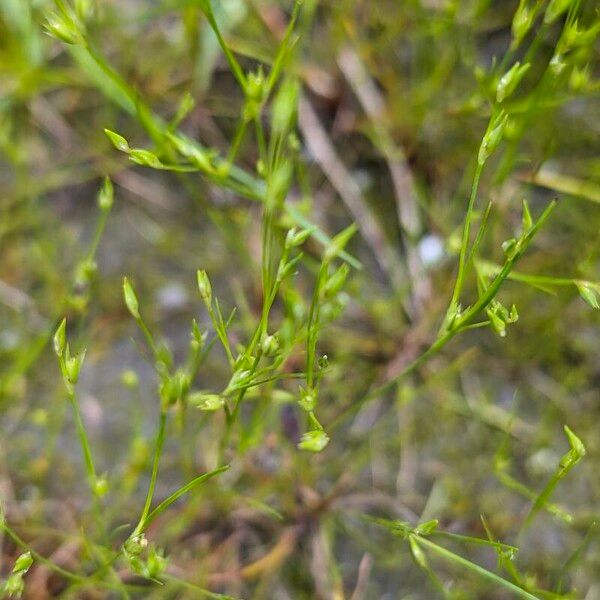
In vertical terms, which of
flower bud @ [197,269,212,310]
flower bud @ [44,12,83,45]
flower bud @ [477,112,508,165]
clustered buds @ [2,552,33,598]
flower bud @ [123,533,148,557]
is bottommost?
clustered buds @ [2,552,33,598]

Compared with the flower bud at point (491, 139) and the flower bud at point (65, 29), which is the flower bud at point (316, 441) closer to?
the flower bud at point (491, 139)

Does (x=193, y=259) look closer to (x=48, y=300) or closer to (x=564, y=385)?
(x=48, y=300)

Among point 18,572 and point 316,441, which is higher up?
point 316,441

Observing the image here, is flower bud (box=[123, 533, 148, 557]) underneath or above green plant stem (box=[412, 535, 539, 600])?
above

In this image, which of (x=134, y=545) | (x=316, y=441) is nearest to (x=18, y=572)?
(x=134, y=545)

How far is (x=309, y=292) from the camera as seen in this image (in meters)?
1.24

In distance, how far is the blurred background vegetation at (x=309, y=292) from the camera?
1.13 m

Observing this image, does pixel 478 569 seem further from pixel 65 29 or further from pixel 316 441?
pixel 65 29

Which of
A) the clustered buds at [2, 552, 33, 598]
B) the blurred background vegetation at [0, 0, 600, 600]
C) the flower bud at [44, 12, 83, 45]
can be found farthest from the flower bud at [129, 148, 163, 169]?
the clustered buds at [2, 552, 33, 598]

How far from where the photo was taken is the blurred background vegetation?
1135 mm

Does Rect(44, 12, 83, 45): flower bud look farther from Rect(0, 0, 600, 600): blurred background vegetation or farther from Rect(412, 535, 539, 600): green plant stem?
Rect(412, 535, 539, 600): green plant stem

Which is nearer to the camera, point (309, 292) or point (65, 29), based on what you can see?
point (65, 29)

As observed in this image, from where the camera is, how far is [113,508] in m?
1.12

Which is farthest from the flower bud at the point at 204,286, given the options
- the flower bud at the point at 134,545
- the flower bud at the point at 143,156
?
the flower bud at the point at 134,545
